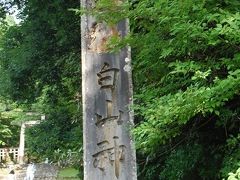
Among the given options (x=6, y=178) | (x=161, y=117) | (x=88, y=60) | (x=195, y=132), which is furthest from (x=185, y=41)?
(x=6, y=178)

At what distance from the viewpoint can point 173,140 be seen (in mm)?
3561

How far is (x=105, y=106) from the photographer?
3.45m

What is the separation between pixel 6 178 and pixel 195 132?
1464 centimetres

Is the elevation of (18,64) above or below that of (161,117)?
above

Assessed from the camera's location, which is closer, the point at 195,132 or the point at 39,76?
the point at 195,132

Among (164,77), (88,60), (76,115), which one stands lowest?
(164,77)

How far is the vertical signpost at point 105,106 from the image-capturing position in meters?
3.38

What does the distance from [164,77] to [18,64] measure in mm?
5658

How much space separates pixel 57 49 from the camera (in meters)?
7.64

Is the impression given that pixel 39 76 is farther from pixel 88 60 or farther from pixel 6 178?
pixel 6 178

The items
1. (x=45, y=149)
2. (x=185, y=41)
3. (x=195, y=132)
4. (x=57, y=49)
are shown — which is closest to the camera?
(x=185, y=41)

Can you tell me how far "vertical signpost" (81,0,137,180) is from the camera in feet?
11.1

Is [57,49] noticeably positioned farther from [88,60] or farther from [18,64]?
[88,60]

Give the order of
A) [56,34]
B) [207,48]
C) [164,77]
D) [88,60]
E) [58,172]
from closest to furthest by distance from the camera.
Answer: [207,48] → [164,77] → [88,60] → [56,34] → [58,172]
